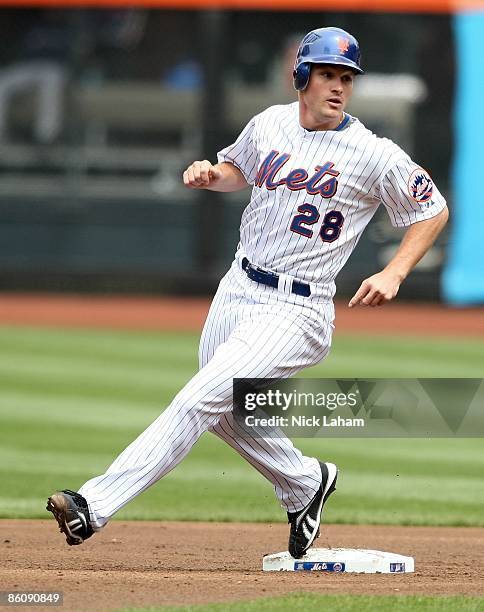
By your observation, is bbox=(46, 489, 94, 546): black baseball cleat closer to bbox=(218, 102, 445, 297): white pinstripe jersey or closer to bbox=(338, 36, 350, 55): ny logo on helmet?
bbox=(218, 102, 445, 297): white pinstripe jersey

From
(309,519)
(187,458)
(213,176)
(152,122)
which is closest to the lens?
(213,176)

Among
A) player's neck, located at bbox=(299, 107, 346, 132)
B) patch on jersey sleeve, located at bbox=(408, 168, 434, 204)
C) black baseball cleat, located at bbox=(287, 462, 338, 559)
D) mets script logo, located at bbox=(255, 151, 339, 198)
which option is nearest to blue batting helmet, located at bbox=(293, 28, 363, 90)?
player's neck, located at bbox=(299, 107, 346, 132)

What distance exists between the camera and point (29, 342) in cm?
1173

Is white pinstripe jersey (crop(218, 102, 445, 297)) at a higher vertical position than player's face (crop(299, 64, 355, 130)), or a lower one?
Answer: lower

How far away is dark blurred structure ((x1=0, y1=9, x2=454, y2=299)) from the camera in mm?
14938

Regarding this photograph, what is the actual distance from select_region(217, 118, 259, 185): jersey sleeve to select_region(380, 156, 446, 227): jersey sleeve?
49 centimetres

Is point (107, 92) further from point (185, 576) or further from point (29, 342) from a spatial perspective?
point (185, 576)

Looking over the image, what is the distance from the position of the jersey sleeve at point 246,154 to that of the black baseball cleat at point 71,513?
1308 mm

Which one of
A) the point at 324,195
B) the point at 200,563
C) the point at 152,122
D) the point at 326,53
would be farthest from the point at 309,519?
the point at 152,122

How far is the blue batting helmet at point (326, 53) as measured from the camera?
14.0ft

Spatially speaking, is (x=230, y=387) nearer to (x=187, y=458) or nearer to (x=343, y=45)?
(x=343, y=45)

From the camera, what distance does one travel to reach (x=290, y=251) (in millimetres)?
4336

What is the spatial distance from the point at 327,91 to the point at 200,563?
173cm

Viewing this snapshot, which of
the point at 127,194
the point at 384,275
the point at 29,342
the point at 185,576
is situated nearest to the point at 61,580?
the point at 185,576
